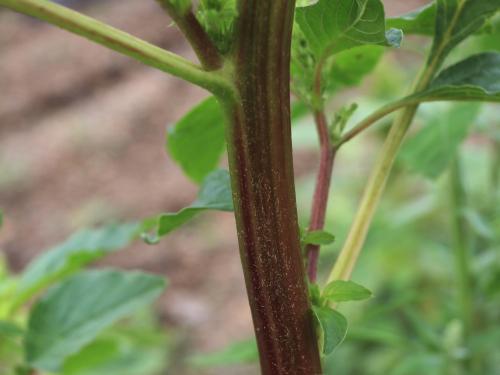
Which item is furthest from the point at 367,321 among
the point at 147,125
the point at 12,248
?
the point at 147,125

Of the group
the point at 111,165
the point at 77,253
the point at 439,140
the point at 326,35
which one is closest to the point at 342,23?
the point at 326,35

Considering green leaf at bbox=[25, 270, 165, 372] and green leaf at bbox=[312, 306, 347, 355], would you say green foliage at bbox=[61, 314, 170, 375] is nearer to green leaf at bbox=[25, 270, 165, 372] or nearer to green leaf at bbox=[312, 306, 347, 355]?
green leaf at bbox=[25, 270, 165, 372]

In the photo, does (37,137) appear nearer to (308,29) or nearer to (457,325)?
(457,325)

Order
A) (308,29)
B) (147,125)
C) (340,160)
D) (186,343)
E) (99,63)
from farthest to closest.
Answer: (99,63), (147,125), (340,160), (186,343), (308,29)

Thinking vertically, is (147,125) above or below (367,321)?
above

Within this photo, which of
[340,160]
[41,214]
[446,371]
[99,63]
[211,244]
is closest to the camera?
[446,371]

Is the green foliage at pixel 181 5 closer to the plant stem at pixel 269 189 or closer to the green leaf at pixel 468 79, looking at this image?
the plant stem at pixel 269 189
